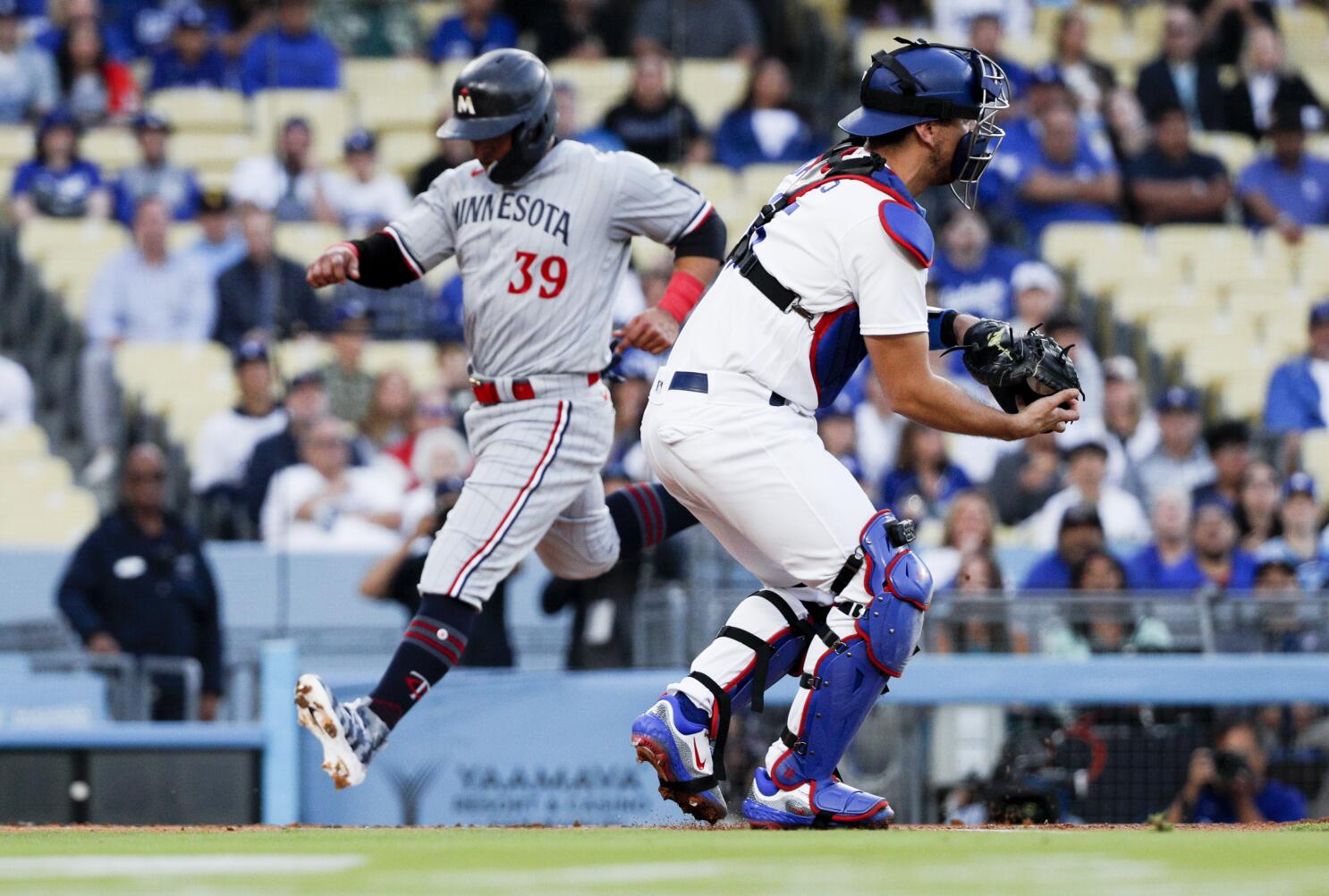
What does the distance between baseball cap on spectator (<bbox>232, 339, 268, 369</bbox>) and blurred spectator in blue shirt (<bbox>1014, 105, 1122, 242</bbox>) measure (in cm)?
492

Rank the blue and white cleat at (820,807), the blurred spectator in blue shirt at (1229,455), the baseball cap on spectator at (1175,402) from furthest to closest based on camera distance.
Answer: the baseball cap on spectator at (1175,402), the blurred spectator in blue shirt at (1229,455), the blue and white cleat at (820,807)

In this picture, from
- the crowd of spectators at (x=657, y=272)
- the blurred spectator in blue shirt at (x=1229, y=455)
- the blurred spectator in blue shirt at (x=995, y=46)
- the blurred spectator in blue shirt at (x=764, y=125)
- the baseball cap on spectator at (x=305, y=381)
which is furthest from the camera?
the blurred spectator in blue shirt at (x=995, y=46)

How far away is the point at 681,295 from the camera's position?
19.1 feet

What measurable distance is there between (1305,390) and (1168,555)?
233 cm

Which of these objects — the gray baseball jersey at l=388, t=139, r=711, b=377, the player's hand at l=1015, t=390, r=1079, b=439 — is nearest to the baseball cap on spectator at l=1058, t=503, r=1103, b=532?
the gray baseball jersey at l=388, t=139, r=711, b=377

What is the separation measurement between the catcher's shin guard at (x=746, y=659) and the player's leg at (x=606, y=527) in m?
0.85

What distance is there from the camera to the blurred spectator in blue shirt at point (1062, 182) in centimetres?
1257

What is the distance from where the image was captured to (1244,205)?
42.7 ft

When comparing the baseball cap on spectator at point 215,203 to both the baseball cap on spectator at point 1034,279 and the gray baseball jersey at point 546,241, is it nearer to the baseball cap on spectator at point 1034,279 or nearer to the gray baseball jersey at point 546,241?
the baseball cap on spectator at point 1034,279

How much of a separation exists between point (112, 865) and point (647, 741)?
1441 mm

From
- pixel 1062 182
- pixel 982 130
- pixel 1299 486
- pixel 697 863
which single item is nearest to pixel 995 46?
pixel 1062 182

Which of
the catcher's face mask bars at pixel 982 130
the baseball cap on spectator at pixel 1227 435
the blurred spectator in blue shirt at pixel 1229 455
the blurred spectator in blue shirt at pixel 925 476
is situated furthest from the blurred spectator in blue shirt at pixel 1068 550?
the catcher's face mask bars at pixel 982 130

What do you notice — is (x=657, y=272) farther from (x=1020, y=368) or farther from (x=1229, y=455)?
(x=1020, y=368)

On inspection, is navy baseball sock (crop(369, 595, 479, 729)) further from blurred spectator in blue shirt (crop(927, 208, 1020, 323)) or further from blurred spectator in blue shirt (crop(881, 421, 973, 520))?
blurred spectator in blue shirt (crop(927, 208, 1020, 323))
